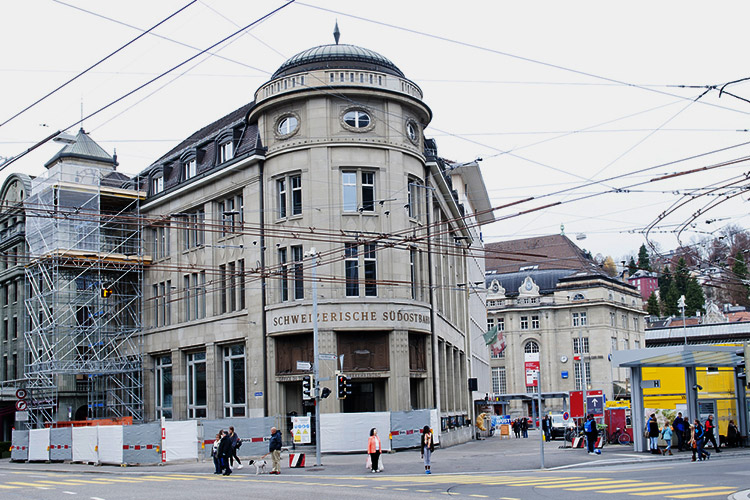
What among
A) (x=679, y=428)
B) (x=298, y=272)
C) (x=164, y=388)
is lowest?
(x=679, y=428)

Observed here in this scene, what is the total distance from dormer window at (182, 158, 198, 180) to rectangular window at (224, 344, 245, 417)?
10.5m

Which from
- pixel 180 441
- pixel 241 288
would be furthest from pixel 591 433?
pixel 241 288

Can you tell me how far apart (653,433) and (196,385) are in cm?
2523

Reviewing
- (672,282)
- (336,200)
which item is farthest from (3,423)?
(672,282)

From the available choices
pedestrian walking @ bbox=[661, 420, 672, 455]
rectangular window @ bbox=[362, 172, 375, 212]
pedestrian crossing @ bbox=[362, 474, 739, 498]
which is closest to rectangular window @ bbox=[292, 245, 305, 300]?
rectangular window @ bbox=[362, 172, 375, 212]

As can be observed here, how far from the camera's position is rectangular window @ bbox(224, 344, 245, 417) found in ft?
139

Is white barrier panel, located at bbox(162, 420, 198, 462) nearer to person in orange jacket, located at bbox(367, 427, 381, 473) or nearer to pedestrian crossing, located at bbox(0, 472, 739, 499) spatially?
pedestrian crossing, located at bbox(0, 472, 739, 499)

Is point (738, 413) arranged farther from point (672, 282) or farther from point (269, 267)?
point (672, 282)

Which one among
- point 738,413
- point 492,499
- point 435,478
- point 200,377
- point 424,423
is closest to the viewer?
point 492,499

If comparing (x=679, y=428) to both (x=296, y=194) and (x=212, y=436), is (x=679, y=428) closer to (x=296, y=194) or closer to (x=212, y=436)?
(x=212, y=436)

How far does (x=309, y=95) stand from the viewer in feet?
127

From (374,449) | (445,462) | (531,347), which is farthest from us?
(531,347)

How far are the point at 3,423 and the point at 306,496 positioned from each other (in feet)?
164

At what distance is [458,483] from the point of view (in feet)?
70.4
